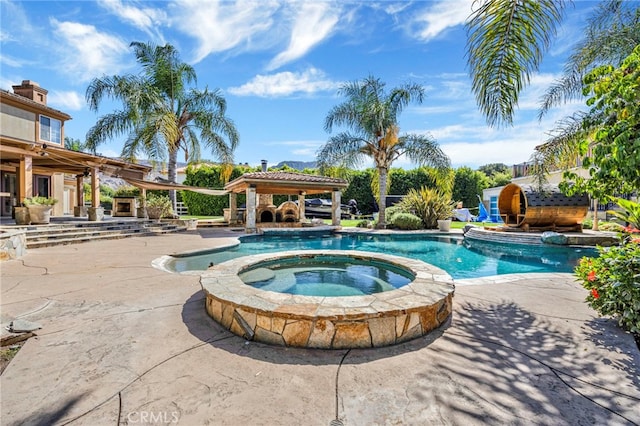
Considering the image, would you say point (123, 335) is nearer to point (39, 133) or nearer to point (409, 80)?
point (409, 80)

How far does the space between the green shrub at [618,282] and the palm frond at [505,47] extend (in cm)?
286

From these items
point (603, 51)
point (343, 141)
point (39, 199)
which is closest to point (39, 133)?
point (39, 199)

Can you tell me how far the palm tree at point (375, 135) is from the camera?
15.5 m

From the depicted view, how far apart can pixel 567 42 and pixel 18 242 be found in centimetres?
1466

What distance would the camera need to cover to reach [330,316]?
9.32 feet

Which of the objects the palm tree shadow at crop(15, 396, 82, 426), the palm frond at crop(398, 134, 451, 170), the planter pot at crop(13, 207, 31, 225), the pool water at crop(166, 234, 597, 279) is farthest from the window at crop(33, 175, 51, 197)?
the palm frond at crop(398, 134, 451, 170)

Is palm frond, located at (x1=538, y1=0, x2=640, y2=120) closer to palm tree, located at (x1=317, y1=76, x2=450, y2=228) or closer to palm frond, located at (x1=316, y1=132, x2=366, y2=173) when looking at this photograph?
palm tree, located at (x1=317, y1=76, x2=450, y2=228)

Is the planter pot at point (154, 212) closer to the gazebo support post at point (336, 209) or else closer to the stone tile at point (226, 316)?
the gazebo support post at point (336, 209)

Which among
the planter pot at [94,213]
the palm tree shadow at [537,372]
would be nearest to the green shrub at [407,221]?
the palm tree shadow at [537,372]

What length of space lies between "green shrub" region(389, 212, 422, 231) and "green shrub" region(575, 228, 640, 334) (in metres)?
12.1

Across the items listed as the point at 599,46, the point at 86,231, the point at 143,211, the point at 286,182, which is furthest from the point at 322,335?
the point at 143,211

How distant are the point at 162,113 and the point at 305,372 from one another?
1629 cm

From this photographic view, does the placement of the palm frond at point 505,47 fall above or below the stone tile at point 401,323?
above

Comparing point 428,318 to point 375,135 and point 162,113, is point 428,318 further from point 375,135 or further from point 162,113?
point 162,113
